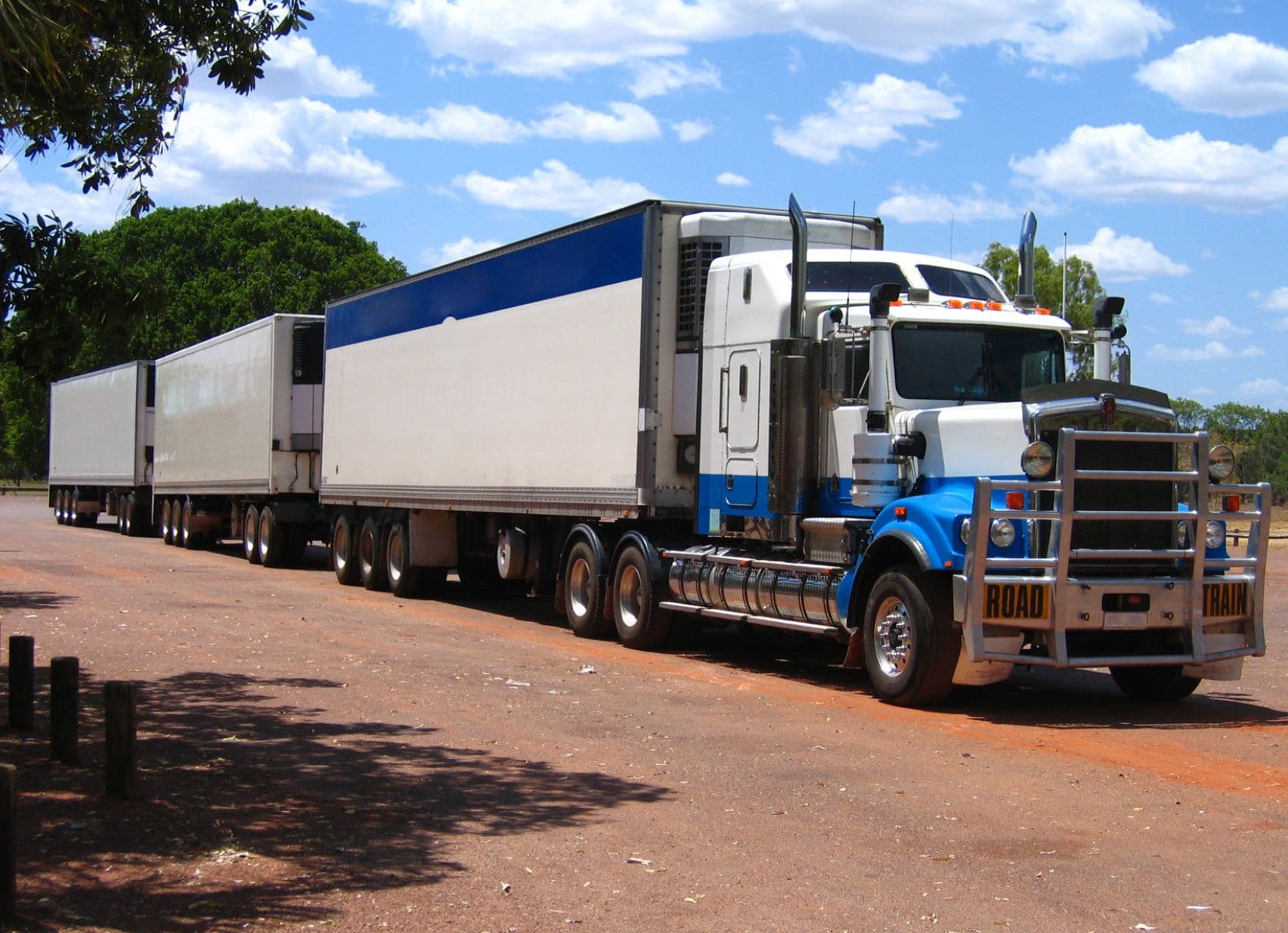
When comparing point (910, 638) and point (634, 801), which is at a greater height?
point (910, 638)

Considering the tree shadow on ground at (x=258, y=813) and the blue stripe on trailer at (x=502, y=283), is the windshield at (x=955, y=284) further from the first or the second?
the tree shadow on ground at (x=258, y=813)

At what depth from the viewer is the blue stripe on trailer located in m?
15.8

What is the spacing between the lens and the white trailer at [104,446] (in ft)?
135

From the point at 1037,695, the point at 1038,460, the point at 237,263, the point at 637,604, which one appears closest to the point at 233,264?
the point at 237,263

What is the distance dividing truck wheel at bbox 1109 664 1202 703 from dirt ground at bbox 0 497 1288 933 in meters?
0.24

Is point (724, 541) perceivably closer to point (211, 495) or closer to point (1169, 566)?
point (1169, 566)

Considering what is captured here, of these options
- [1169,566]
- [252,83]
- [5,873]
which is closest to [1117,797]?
[1169,566]

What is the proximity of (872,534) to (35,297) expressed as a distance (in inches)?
250

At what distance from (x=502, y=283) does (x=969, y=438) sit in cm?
826

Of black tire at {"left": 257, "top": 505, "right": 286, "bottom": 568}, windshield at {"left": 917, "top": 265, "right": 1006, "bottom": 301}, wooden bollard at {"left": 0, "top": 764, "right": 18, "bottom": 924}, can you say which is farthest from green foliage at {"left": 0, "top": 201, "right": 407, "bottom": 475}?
wooden bollard at {"left": 0, "top": 764, "right": 18, "bottom": 924}

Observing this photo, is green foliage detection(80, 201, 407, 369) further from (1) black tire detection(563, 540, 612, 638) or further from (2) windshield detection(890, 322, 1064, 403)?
(2) windshield detection(890, 322, 1064, 403)

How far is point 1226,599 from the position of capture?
11.7 meters

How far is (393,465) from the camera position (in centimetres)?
2228

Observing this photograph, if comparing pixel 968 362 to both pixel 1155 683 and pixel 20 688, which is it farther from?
pixel 20 688
